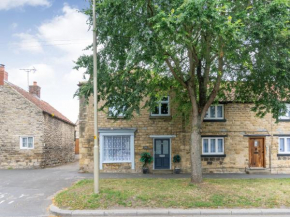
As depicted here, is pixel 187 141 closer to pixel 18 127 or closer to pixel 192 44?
pixel 192 44

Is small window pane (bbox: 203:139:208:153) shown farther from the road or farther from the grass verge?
the road

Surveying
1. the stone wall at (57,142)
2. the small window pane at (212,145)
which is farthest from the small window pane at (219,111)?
the stone wall at (57,142)

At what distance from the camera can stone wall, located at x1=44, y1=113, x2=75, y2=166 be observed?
2231cm

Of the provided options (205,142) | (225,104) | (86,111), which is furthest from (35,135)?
(225,104)

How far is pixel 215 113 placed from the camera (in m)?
18.0

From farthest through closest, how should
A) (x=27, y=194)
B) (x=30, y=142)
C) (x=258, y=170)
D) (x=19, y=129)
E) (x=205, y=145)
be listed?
1. (x=30, y=142)
2. (x=19, y=129)
3. (x=205, y=145)
4. (x=258, y=170)
5. (x=27, y=194)

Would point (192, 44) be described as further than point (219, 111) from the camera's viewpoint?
No

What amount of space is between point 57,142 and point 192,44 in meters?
18.8

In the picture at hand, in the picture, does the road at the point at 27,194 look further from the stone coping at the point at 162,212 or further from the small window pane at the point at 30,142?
the small window pane at the point at 30,142

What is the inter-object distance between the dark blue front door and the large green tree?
5.56 meters

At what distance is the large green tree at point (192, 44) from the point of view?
8617 mm

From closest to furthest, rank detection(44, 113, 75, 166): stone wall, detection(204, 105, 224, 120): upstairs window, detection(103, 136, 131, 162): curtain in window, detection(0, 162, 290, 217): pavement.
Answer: detection(0, 162, 290, 217): pavement, detection(103, 136, 131, 162): curtain in window, detection(204, 105, 224, 120): upstairs window, detection(44, 113, 75, 166): stone wall

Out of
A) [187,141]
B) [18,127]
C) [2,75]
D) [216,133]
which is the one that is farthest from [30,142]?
[216,133]

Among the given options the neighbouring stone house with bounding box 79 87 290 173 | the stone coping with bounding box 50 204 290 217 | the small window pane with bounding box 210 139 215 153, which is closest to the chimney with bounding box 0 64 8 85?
the neighbouring stone house with bounding box 79 87 290 173
